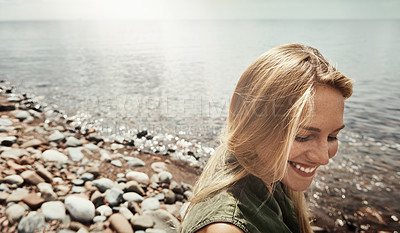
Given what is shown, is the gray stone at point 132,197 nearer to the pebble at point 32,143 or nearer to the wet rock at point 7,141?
the pebble at point 32,143

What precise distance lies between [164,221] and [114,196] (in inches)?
41.0

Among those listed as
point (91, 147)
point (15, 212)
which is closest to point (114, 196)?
point (15, 212)

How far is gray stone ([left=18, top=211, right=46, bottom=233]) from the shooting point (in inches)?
147

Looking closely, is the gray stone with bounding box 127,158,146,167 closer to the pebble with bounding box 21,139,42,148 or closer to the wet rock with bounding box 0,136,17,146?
the pebble with bounding box 21,139,42,148

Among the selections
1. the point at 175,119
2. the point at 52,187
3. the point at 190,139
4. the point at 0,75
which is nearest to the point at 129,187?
the point at 52,187

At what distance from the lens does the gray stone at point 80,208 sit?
4234mm

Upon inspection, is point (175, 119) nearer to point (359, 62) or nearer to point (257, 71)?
point (257, 71)

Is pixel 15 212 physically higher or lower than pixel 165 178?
higher

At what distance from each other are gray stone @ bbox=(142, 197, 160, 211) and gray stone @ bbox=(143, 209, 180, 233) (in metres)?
0.22

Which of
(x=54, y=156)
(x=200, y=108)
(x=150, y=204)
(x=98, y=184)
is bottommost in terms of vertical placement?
(x=200, y=108)

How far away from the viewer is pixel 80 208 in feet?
14.2

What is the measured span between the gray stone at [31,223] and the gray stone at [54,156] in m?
2.38

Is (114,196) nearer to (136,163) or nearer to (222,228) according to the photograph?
(136,163)

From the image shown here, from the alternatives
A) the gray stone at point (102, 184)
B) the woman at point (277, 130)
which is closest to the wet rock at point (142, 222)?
the gray stone at point (102, 184)
